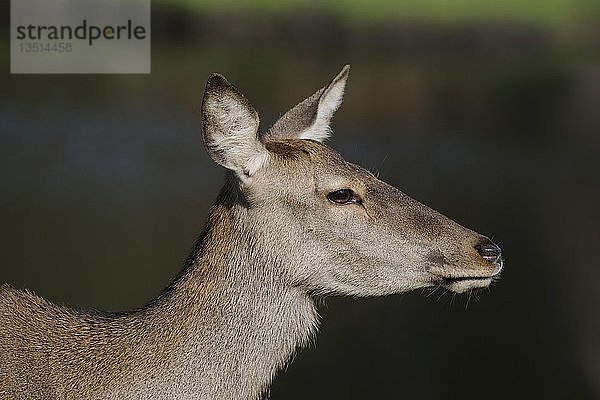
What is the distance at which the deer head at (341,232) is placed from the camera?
5.48 meters

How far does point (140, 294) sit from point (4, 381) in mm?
6823

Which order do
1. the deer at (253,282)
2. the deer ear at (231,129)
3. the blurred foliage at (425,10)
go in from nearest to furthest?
1. the deer ear at (231,129)
2. the deer at (253,282)
3. the blurred foliage at (425,10)

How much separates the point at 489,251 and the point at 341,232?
61cm

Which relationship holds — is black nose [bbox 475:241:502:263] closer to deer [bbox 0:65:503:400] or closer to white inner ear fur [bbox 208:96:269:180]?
deer [bbox 0:65:503:400]

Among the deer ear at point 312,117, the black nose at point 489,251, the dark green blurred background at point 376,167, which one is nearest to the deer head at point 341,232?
the black nose at point 489,251

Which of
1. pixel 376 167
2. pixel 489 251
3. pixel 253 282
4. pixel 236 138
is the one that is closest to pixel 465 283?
pixel 489 251

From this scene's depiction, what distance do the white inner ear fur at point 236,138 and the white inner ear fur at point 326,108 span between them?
2.36 feet

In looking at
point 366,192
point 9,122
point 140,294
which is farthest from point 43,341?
point 9,122

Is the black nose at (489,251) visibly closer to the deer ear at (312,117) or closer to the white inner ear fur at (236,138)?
the white inner ear fur at (236,138)

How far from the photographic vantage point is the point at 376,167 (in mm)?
14297

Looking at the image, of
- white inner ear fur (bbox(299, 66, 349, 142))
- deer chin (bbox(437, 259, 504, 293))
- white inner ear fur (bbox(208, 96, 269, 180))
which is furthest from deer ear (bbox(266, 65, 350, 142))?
deer chin (bbox(437, 259, 504, 293))

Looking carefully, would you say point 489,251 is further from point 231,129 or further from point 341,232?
point 231,129

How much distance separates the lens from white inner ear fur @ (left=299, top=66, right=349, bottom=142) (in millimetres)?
6152

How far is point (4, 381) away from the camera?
5.36 meters
